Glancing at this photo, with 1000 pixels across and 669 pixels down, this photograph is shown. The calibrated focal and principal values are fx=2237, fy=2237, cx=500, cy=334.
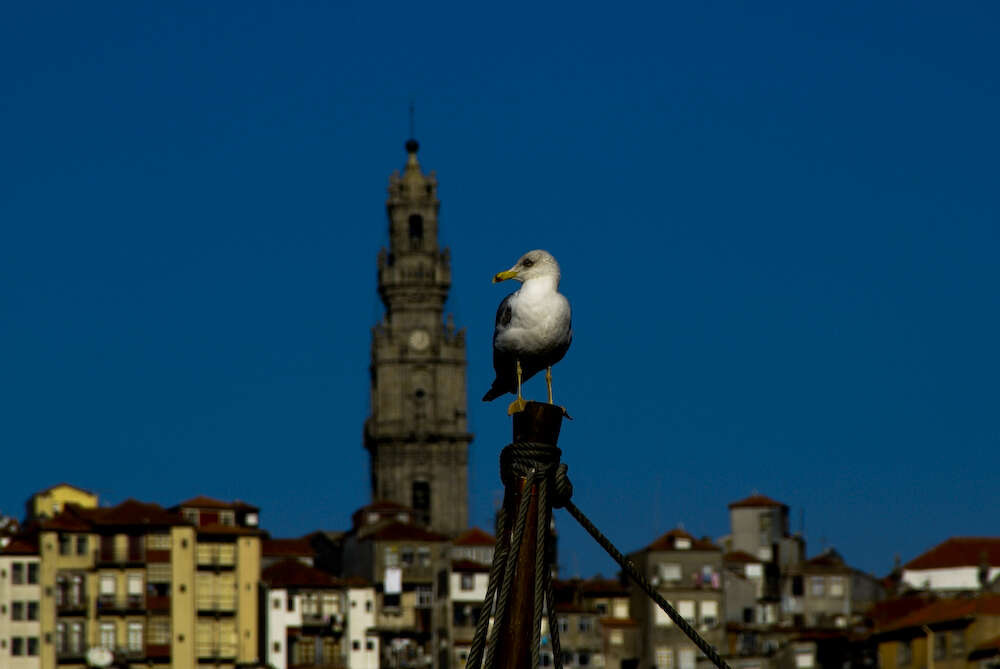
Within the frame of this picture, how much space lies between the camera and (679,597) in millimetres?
122188

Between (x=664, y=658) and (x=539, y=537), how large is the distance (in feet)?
359

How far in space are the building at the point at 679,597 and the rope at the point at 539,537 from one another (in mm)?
106741

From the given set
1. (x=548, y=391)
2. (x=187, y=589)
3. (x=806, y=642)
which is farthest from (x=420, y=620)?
(x=548, y=391)

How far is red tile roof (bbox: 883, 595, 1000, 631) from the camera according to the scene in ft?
320

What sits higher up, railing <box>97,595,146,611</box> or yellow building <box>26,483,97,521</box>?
yellow building <box>26,483,97,521</box>

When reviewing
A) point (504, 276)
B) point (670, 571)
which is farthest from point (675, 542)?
point (504, 276)

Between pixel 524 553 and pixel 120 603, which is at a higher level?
pixel 120 603

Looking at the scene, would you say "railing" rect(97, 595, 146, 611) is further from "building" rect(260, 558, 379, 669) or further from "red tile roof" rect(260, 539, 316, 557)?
"red tile roof" rect(260, 539, 316, 557)

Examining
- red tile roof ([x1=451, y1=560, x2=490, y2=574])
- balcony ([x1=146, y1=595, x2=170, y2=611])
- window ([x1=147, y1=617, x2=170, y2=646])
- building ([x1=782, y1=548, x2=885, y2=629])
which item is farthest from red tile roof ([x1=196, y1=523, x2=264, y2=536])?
building ([x1=782, y1=548, x2=885, y2=629])

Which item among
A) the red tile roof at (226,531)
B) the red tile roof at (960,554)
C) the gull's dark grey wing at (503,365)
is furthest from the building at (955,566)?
the gull's dark grey wing at (503,365)

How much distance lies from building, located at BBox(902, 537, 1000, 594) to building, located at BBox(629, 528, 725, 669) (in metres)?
13.1

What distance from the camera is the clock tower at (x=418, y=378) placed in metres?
167

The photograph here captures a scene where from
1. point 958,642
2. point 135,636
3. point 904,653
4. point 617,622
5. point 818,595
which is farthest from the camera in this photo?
point 818,595

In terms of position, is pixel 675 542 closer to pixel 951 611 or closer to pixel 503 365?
pixel 951 611
